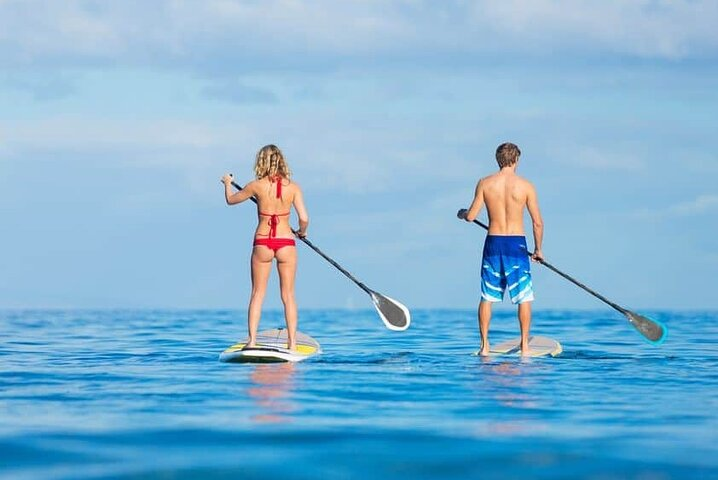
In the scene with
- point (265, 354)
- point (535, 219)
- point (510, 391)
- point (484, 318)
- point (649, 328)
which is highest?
point (535, 219)

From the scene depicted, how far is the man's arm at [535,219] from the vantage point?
1211 cm

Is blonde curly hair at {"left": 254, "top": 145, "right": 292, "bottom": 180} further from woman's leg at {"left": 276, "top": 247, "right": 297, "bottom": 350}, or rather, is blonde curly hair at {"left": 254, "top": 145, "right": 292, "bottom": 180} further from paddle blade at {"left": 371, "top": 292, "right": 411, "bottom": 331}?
paddle blade at {"left": 371, "top": 292, "right": 411, "bottom": 331}

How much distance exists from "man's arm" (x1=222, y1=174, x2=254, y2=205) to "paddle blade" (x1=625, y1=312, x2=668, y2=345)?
→ 191 inches

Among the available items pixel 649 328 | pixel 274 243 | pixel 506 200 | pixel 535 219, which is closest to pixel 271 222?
pixel 274 243

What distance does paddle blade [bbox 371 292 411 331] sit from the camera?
12891mm

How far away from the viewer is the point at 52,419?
7.34 meters

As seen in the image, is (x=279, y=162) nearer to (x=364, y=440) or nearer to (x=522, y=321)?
(x=522, y=321)

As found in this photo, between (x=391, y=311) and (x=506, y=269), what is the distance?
157cm

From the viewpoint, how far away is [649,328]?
13.0 metres

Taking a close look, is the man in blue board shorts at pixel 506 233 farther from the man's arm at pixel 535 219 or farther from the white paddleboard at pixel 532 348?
the white paddleboard at pixel 532 348

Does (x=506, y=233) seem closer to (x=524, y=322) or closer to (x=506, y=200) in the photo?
(x=506, y=200)

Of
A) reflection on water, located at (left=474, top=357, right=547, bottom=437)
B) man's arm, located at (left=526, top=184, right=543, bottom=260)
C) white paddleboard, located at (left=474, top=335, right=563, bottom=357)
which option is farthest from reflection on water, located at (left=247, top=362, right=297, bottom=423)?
man's arm, located at (left=526, top=184, right=543, bottom=260)

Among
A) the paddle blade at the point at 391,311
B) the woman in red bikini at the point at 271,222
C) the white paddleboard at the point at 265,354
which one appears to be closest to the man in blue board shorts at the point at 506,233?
the paddle blade at the point at 391,311

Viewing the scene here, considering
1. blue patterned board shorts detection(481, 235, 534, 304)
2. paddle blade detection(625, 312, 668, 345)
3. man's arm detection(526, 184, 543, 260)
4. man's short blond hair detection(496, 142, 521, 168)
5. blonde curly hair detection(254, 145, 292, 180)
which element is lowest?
paddle blade detection(625, 312, 668, 345)
